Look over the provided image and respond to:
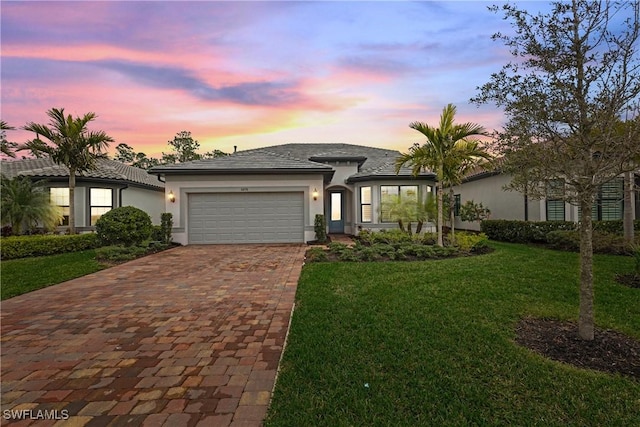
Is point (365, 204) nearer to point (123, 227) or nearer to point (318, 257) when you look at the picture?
point (318, 257)

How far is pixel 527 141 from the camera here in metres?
3.56

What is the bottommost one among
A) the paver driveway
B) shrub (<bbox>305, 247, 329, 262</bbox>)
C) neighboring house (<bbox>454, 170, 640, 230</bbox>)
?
the paver driveway

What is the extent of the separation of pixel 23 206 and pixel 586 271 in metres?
15.5

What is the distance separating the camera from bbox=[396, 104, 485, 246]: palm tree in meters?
9.46

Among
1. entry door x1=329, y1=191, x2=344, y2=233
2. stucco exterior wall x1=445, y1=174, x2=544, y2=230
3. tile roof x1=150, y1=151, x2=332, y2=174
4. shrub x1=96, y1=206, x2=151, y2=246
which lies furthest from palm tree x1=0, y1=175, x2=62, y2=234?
stucco exterior wall x1=445, y1=174, x2=544, y2=230

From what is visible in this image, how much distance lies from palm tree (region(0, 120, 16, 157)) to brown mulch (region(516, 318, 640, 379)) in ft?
49.9

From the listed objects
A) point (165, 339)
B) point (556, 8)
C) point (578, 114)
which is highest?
point (556, 8)

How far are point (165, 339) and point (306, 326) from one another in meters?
1.77

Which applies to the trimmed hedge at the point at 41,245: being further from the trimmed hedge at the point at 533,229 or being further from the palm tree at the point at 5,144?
the trimmed hedge at the point at 533,229

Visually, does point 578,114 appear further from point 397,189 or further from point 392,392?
point 397,189

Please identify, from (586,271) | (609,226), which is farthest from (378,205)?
(586,271)

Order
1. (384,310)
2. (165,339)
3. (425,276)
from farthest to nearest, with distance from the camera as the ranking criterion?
(425,276) < (384,310) < (165,339)

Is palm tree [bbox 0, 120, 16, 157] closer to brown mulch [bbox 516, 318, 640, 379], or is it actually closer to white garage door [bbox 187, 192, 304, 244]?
white garage door [bbox 187, 192, 304, 244]

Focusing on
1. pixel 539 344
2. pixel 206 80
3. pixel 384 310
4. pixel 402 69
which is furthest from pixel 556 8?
pixel 206 80
